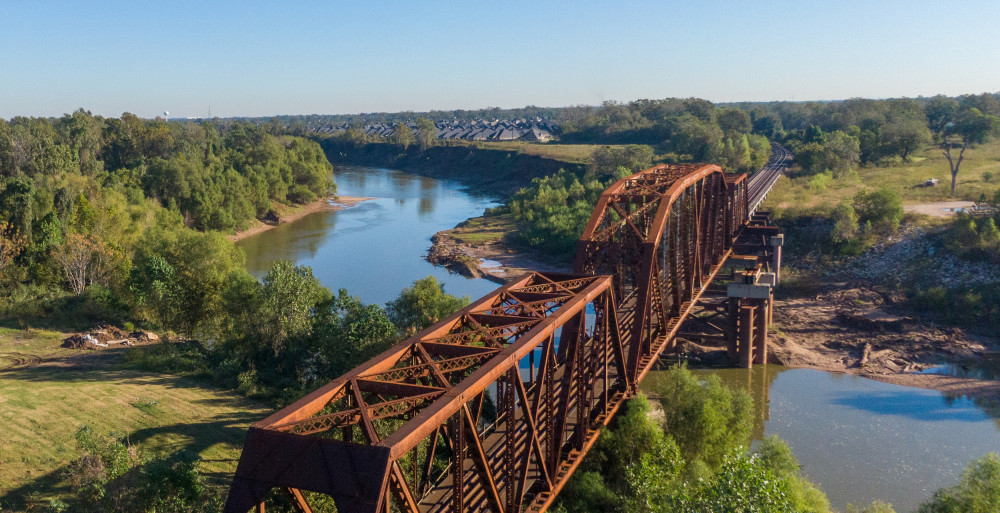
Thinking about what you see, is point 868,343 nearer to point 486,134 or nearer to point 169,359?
point 169,359

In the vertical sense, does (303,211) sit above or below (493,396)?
above

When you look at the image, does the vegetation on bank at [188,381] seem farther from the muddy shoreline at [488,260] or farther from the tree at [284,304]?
the muddy shoreline at [488,260]

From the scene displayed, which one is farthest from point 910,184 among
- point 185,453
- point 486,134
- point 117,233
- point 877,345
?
point 486,134

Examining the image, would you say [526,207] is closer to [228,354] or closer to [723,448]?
[228,354]

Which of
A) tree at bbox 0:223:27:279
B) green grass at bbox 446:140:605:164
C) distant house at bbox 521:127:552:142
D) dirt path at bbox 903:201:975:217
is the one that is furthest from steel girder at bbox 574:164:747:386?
distant house at bbox 521:127:552:142

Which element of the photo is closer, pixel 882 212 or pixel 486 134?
pixel 882 212

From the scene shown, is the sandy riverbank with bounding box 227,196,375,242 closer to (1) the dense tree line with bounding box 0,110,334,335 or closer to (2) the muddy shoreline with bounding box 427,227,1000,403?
(1) the dense tree line with bounding box 0,110,334,335
